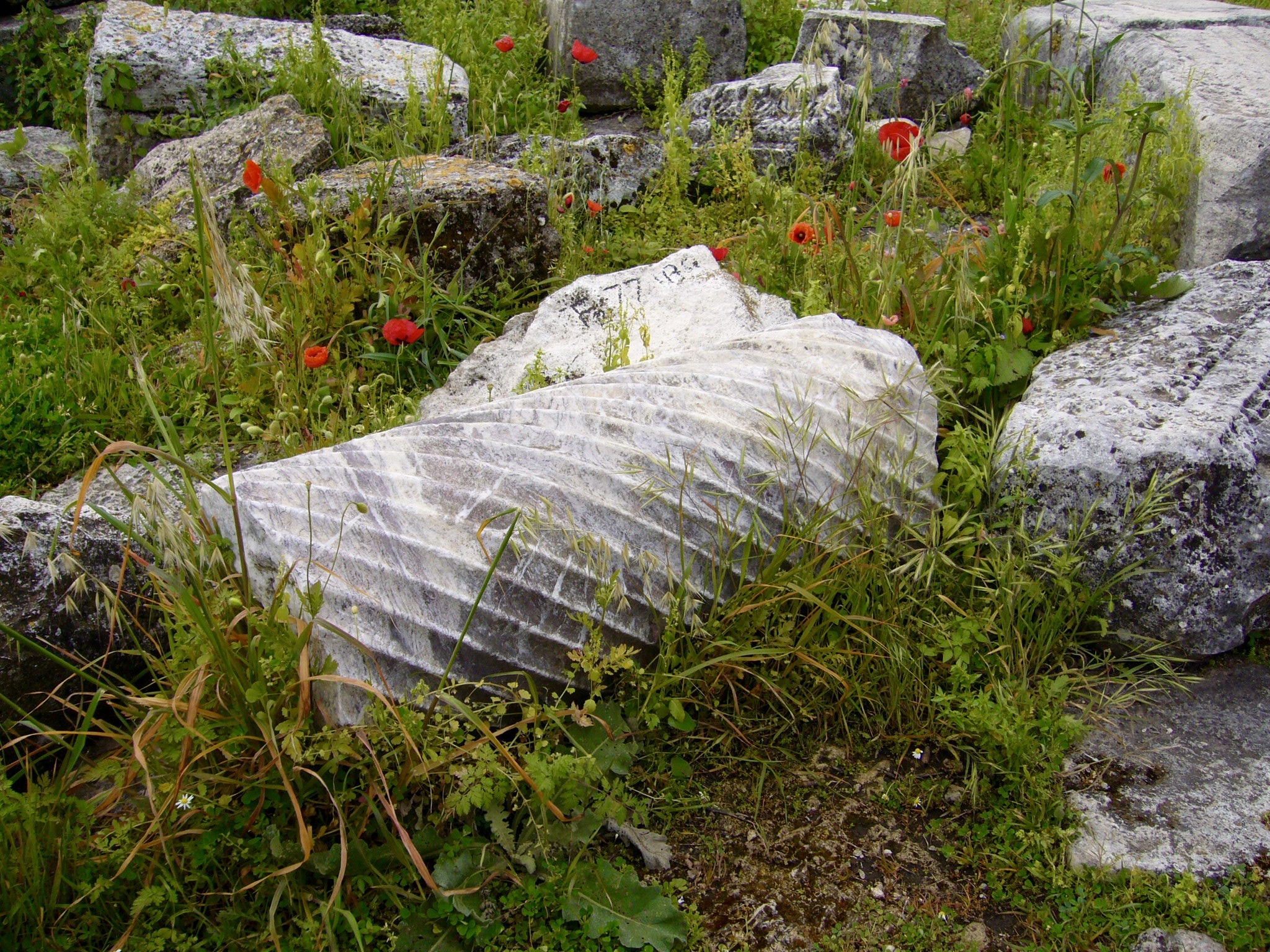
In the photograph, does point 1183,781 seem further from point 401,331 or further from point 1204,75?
point 1204,75

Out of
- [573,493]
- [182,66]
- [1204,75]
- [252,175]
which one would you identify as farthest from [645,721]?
[182,66]

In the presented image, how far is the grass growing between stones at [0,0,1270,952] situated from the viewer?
1897 millimetres

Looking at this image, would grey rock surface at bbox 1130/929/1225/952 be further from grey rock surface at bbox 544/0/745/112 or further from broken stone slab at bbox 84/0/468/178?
grey rock surface at bbox 544/0/745/112

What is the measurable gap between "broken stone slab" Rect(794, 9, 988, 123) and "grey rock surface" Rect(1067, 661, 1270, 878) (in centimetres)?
393

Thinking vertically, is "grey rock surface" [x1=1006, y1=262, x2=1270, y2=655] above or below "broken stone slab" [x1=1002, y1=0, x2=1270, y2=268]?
below

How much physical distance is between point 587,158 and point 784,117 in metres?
1.13

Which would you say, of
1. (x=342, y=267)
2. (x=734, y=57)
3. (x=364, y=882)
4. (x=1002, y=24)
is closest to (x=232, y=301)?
(x=364, y=882)

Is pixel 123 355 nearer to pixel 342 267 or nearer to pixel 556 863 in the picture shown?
pixel 342 267

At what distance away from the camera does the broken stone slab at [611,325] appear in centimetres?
335

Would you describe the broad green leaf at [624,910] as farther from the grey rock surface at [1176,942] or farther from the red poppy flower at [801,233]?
the red poppy flower at [801,233]

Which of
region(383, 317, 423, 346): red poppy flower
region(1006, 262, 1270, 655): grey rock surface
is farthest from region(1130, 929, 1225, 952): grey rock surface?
region(383, 317, 423, 346): red poppy flower

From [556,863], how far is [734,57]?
536 centimetres

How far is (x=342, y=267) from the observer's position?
12.2 feet

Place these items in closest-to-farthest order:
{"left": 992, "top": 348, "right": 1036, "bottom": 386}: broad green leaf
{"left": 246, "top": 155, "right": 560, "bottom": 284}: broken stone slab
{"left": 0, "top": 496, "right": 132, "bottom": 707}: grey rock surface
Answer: {"left": 0, "top": 496, "right": 132, "bottom": 707}: grey rock surface, {"left": 992, "top": 348, "right": 1036, "bottom": 386}: broad green leaf, {"left": 246, "top": 155, "right": 560, "bottom": 284}: broken stone slab
